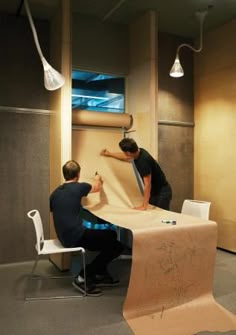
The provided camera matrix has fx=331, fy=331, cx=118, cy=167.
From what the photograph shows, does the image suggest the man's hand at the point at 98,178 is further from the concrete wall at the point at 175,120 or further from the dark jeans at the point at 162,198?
the concrete wall at the point at 175,120

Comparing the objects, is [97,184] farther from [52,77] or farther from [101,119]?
[52,77]

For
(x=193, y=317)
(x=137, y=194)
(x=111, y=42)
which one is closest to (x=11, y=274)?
(x=137, y=194)

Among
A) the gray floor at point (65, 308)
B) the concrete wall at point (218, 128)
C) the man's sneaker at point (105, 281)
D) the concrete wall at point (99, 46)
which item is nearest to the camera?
the gray floor at point (65, 308)

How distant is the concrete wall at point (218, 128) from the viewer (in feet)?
14.8

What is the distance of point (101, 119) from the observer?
418cm

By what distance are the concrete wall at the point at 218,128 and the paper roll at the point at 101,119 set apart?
4.14ft

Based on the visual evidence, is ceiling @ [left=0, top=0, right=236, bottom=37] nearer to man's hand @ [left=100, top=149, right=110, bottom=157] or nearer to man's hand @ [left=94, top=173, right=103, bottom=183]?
man's hand @ [left=100, top=149, right=110, bottom=157]

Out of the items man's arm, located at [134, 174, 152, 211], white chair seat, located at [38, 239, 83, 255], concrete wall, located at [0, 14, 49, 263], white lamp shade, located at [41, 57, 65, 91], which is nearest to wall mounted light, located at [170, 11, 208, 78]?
man's arm, located at [134, 174, 152, 211]

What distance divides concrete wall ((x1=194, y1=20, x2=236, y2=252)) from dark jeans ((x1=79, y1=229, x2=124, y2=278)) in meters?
2.02

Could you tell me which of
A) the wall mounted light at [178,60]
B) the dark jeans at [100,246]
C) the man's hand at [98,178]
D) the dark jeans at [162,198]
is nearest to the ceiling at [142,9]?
the wall mounted light at [178,60]

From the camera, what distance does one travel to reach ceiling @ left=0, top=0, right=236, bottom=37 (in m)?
3.89

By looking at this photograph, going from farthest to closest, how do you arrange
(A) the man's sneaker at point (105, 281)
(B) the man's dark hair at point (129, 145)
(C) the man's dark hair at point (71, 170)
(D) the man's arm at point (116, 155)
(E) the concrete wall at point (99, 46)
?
(E) the concrete wall at point (99, 46), (D) the man's arm at point (116, 155), (B) the man's dark hair at point (129, 145), (A) the man's sneaker at point (105, 281), (C) the man's dark hair at point (71, 170)

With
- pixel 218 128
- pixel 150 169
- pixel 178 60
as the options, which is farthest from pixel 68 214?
pixel 218 128

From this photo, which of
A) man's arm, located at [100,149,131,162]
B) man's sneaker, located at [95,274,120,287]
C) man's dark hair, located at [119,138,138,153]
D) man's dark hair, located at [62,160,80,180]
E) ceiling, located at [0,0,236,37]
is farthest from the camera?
man's arm, located at [100,149,131,162]
